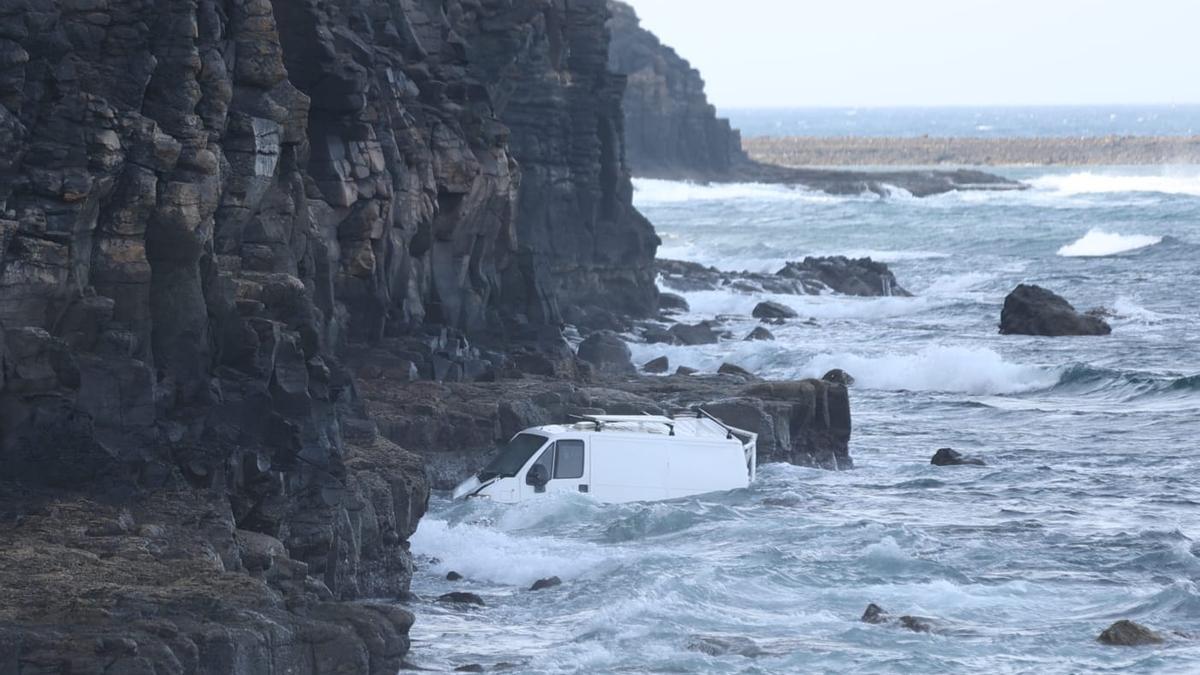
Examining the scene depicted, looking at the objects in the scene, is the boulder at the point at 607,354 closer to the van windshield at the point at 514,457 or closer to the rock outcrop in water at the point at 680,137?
the van windshield at the point at 514,457

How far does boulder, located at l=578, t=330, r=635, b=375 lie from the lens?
37219 millimetres

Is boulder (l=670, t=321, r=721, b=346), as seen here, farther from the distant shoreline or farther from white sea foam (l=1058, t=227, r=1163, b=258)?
the distant shoreline

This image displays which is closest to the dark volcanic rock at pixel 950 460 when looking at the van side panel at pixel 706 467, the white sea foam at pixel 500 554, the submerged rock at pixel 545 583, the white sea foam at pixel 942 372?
the van side panel at pixel 706 467

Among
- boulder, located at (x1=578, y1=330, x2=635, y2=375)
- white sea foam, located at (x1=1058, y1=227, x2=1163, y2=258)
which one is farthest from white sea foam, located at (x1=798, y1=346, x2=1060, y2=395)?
white sea foam, located at (x1=1058, y1=227, x2=1163, y2=258)

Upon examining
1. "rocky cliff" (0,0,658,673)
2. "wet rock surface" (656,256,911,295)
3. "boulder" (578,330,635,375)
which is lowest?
"wet rock surface" (656,256,911,295)

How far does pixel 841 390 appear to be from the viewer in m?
28.9

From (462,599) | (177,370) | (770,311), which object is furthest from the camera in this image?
(770,311)

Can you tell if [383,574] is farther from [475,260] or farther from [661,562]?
[475,260]

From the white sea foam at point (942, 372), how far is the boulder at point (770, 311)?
10838 mm

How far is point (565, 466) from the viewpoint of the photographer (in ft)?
75.8

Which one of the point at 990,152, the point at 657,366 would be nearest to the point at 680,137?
the point at 990,152

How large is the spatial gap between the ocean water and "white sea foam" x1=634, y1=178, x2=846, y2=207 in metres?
60.3

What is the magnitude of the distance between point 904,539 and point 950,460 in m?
6.91

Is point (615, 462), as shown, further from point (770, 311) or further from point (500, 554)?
point (770, 311)
